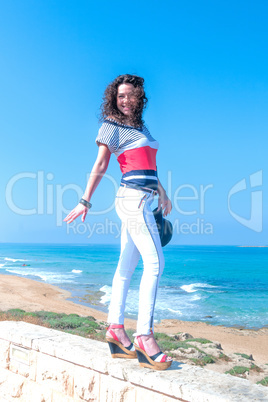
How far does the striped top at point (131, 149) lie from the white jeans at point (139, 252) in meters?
0.11

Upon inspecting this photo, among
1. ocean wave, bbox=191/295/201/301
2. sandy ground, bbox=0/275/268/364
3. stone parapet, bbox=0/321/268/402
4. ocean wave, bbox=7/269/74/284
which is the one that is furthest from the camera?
ocean wave, bbox=7/269/74/284

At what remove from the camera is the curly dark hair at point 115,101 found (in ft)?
9.24

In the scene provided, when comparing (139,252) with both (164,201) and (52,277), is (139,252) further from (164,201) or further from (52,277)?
(52,277)

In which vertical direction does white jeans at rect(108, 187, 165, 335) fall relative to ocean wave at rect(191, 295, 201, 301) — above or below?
above

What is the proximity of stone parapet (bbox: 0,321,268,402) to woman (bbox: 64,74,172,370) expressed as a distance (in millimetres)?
165

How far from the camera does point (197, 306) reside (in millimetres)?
23172

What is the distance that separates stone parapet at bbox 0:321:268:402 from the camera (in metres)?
2.20

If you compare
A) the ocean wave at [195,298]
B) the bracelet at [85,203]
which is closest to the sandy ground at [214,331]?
the ocean wave at [195,298]

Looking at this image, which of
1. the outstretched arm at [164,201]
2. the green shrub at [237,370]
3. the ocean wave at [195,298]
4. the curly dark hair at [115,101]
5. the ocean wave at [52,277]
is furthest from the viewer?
the ocean wave at [52,277]

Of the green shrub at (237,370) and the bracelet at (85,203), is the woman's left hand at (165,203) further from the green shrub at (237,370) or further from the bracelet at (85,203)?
the green shrub at (237,370)

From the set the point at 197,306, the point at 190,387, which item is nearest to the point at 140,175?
the point at 190,387

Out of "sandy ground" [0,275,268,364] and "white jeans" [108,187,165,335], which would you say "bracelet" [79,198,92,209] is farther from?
"sandy ground" [0,275,268,364]

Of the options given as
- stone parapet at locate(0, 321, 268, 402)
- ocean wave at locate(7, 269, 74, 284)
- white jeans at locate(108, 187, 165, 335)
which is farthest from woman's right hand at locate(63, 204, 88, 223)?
ocean wave at locate(7, 269, 74, 284)

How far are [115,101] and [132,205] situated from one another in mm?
908
